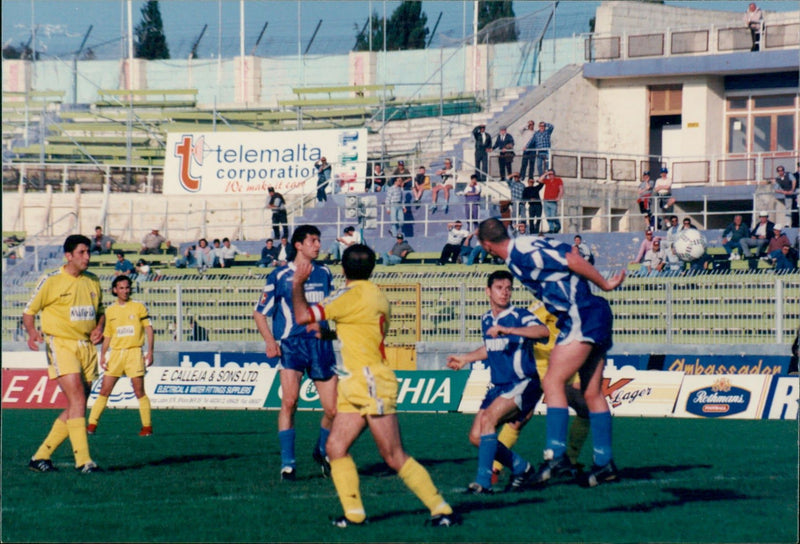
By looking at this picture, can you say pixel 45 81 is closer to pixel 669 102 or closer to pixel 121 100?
pixel 121 100

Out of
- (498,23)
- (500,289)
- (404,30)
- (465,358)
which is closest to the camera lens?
(500,289)

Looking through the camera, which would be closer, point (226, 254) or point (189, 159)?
point (226, 254)

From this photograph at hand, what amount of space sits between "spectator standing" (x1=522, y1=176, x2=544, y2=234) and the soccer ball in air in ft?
16.2

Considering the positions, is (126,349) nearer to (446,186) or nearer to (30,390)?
(30,390)

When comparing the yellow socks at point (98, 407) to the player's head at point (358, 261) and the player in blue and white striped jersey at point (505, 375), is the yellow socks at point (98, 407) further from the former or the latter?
the player's head at point (358, 261)

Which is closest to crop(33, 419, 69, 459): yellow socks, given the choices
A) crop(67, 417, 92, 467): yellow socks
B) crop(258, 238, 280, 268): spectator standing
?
crop(67, 417, 92, 467): yellow socks

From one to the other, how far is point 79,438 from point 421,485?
462cm

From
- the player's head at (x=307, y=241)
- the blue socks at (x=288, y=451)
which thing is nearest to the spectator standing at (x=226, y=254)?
the blue socks at (x=288, y=451)

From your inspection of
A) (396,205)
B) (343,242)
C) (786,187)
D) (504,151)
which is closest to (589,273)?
(343,242)

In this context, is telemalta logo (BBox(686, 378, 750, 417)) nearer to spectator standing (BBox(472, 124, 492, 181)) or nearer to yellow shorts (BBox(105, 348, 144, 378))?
yellow shorts (BBox(105, 348, 144, 378))

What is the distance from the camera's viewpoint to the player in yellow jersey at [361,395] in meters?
7.94

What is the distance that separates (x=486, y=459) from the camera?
9.63 m

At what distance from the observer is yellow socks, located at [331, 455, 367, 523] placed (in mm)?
8031

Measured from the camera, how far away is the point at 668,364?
68.0 ft
